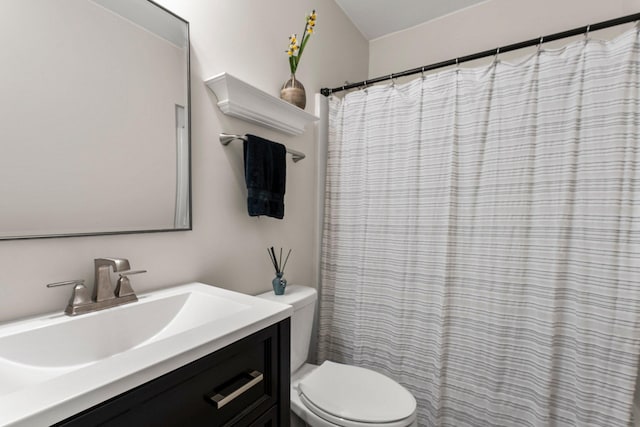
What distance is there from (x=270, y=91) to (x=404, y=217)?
0.92 metres

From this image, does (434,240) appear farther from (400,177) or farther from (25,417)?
(25,417)

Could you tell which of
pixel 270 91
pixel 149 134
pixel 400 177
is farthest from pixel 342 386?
pixel 270 91

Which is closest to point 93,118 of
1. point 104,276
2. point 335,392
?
point 104,276

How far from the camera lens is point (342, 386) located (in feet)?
4.02

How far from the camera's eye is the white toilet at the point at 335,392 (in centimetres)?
104

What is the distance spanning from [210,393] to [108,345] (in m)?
0.34

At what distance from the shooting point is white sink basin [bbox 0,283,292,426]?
1.38 feet

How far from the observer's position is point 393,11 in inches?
75.4

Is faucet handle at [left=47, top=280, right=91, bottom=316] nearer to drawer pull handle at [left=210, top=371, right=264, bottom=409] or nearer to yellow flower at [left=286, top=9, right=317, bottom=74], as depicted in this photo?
drawer pull handle at [left=210, top=371, right=264, bottom=409]

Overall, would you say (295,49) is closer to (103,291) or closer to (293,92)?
(293,92)

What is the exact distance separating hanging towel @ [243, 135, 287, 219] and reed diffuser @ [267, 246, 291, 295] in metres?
0.22

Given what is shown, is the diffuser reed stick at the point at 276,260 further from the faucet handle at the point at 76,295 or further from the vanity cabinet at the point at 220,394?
the faucet handle at the point at 76,295


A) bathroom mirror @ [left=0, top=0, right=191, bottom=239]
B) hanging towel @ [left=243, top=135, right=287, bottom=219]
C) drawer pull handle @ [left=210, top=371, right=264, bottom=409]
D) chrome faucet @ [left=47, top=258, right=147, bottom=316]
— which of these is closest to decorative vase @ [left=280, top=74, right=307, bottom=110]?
hanging towel @ [left=243, top=135, right=287, bottom=219]

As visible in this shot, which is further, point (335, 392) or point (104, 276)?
point (335, 392)
